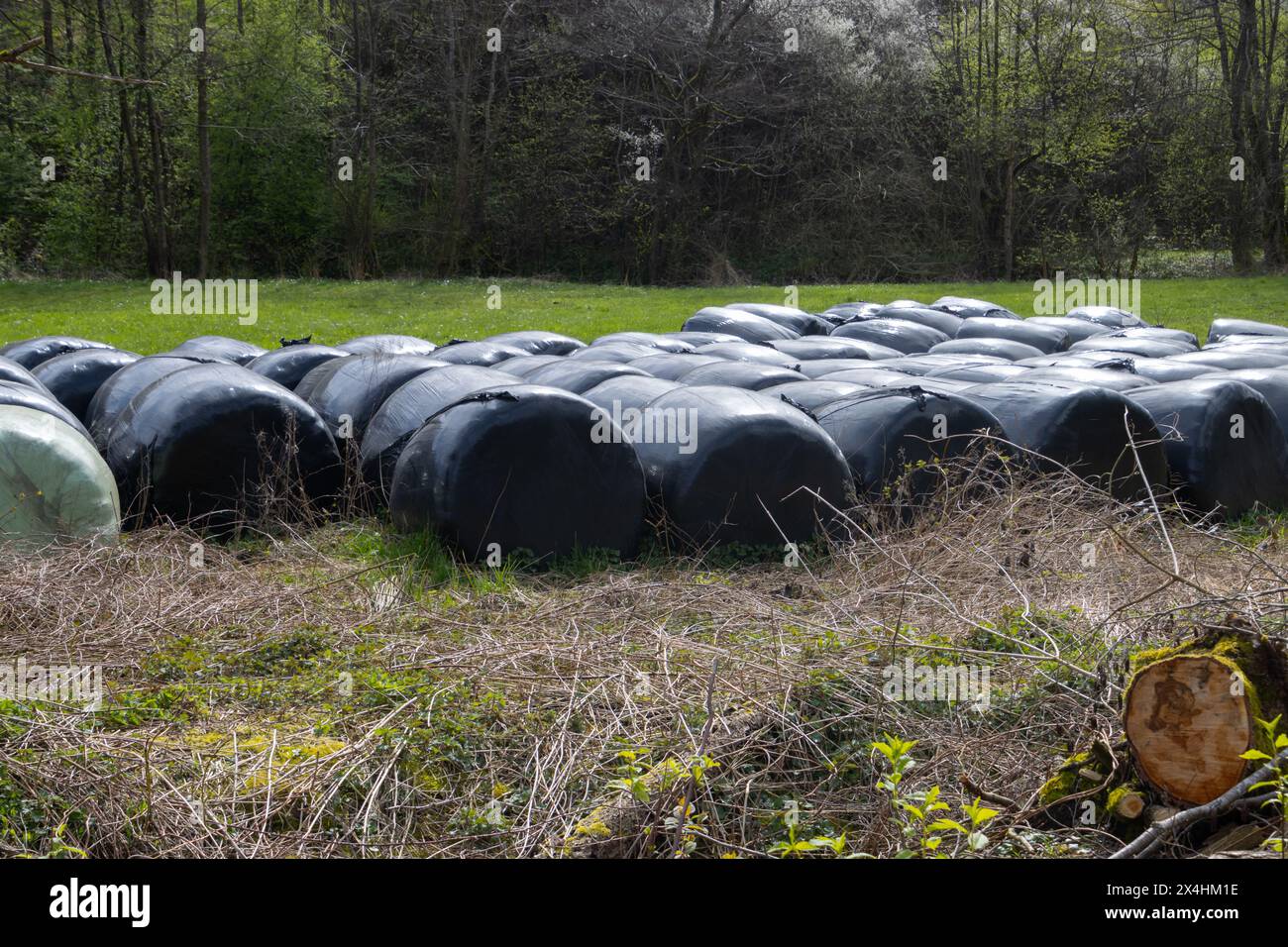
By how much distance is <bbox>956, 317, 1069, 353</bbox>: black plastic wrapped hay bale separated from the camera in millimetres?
13164

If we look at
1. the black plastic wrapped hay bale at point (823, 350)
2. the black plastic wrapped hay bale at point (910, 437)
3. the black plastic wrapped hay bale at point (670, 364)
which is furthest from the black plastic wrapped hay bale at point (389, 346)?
the black plastic wrapped hay bale at point (910, 437)

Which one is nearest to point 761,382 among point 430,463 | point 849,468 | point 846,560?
point 849,468

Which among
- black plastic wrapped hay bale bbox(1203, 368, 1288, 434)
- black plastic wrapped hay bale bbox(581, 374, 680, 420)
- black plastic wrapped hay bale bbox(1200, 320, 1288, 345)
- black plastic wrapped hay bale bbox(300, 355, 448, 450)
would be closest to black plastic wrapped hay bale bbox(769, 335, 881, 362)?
black plastic wrapped hay bale bbox(1203, 368, 1288, 434)

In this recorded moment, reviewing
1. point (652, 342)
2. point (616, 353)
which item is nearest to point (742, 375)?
point (616, 353)

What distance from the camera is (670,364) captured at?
9.55m

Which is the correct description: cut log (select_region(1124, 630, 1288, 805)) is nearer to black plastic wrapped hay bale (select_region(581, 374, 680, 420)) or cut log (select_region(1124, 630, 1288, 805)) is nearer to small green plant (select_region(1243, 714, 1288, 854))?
small green plant (select_region(1243, 714, 1288, 854))

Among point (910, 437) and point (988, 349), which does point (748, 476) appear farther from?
point (988, 349)

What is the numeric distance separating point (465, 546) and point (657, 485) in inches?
48.2

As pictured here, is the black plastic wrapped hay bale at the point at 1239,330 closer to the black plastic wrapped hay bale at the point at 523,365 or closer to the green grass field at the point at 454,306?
the green grass field at the point at 454,306

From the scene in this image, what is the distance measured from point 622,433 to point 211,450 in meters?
2.55

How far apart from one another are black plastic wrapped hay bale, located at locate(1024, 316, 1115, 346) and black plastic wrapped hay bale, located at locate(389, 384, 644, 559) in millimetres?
8434

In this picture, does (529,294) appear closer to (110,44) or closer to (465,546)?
(110,44)

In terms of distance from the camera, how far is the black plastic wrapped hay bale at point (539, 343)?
1165cm
